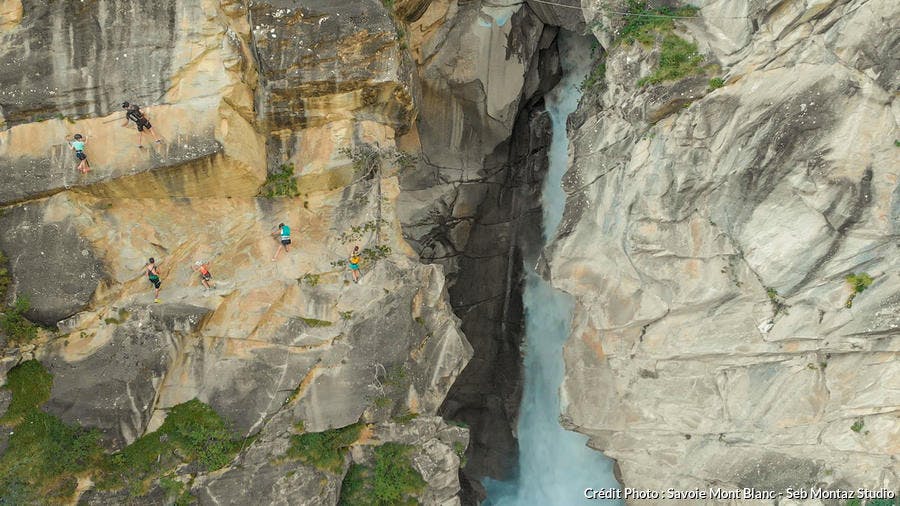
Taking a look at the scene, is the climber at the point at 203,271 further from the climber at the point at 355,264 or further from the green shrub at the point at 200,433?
the climber at the point at 355,264

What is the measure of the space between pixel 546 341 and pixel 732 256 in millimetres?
7895

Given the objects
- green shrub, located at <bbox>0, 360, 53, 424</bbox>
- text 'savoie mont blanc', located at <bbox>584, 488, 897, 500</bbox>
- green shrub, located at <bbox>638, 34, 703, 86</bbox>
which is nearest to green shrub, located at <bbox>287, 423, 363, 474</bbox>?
green shrub, located at <bbox>0, 360, 53, 424</bbox>

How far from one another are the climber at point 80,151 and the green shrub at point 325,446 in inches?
328

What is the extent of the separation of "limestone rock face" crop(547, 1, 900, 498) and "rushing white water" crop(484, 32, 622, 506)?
292 centimetres

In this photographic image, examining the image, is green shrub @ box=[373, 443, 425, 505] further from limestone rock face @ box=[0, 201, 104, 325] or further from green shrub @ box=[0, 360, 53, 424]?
limestone rock face @ box=[0, 201, 104, 325]

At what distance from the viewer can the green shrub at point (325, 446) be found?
50.1 feet

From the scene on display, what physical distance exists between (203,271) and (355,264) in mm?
3724

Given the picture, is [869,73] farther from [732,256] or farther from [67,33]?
[67,33]

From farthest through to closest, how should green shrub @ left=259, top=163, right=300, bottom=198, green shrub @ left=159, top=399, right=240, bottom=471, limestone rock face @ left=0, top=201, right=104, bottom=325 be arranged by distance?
green shrub @ left=259, top=163, right=300, bottom=198
green shrub @ left=159, top=399, right=240, bottom=471
limestone rock face @ left=0, top=201, right=104, bottom=325

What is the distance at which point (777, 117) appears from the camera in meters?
12.3

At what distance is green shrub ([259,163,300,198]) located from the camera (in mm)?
15055

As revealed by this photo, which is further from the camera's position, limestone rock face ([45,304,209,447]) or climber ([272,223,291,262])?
climber ([272,223,291,262])

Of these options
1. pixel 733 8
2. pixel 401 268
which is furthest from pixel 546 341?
pixel 733 8

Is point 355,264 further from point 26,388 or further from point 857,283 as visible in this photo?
point 857,283
